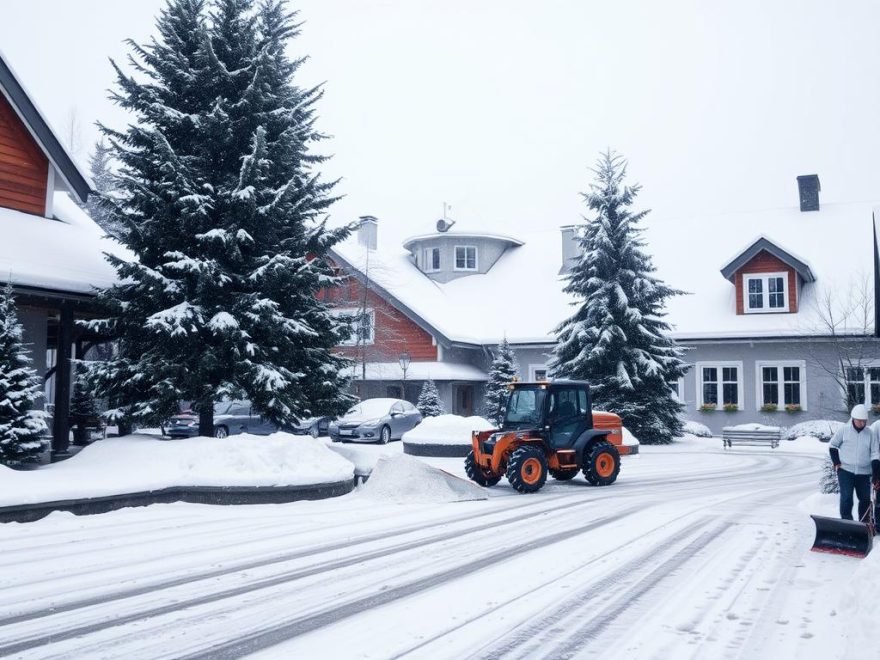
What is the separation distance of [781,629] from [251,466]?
9.02 m

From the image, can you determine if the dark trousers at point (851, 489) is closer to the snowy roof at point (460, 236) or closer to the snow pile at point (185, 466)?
the snow pile at point (185, 466)

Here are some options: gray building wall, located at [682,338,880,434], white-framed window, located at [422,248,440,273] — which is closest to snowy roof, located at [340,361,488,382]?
white-framed window, located at [422,248,440,273]

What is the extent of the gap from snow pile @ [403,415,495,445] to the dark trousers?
12.8 meters

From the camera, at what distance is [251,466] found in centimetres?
1286

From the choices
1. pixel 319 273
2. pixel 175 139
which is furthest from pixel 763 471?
pixel 175 139

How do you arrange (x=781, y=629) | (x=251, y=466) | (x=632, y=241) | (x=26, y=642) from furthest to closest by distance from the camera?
(x=632, y=241), (x=251, y=466), (x=781, y=629), (x=26, y=642)

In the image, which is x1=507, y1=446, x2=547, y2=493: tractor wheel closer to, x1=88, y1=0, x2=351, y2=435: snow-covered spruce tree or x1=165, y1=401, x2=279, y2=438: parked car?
x1=88, y1=0, x2=351, y2=435: snow-covered spruce tree

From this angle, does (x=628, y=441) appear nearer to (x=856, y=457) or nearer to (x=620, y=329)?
(x=620, y=329)

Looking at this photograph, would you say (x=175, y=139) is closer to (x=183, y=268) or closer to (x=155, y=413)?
(x=183, y=268)

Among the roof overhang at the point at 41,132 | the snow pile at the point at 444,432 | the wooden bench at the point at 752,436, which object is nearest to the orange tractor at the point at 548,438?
the snow pile at the point at 444,432

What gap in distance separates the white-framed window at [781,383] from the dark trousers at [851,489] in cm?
2212

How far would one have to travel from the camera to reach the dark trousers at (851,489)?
9.77 metres

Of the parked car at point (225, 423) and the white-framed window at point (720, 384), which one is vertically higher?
the white-framed window at point (720, 384)

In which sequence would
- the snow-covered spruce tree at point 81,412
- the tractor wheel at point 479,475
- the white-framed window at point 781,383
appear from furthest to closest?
the white-framed window at point 781,383 < the snow-covered spruce tree at point 81,412 < the tractor wheel at point 479,475
